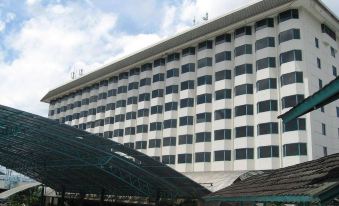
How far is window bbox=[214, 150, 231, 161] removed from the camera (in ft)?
168

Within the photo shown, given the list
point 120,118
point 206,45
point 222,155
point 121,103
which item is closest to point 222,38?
point 206,45

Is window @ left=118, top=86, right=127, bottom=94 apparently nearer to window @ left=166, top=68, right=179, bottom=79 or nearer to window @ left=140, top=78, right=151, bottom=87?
window @ left=140, top=78, right=151, bottom=87

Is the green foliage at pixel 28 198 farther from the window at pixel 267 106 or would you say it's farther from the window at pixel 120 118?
the window at pixel 267 106

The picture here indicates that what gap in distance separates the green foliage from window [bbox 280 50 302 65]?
1458 inches

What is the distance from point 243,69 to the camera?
52562 mm

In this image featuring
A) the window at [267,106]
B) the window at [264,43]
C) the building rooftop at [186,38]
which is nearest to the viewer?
the window at [267,106]

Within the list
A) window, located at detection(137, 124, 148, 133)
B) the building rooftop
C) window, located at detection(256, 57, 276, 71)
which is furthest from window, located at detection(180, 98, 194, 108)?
window, located at detection(256, 57, 276, 71)

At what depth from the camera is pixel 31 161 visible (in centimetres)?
4828

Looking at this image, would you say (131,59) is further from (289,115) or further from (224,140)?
(289,115)

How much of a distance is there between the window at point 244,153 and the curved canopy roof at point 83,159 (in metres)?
11.9

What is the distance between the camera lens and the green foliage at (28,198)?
57219mm

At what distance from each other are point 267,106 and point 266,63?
206 inches

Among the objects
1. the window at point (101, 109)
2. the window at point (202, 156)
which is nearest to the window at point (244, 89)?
the window at point (202, 156)

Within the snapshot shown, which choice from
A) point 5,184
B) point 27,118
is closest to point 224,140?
point 27,118
